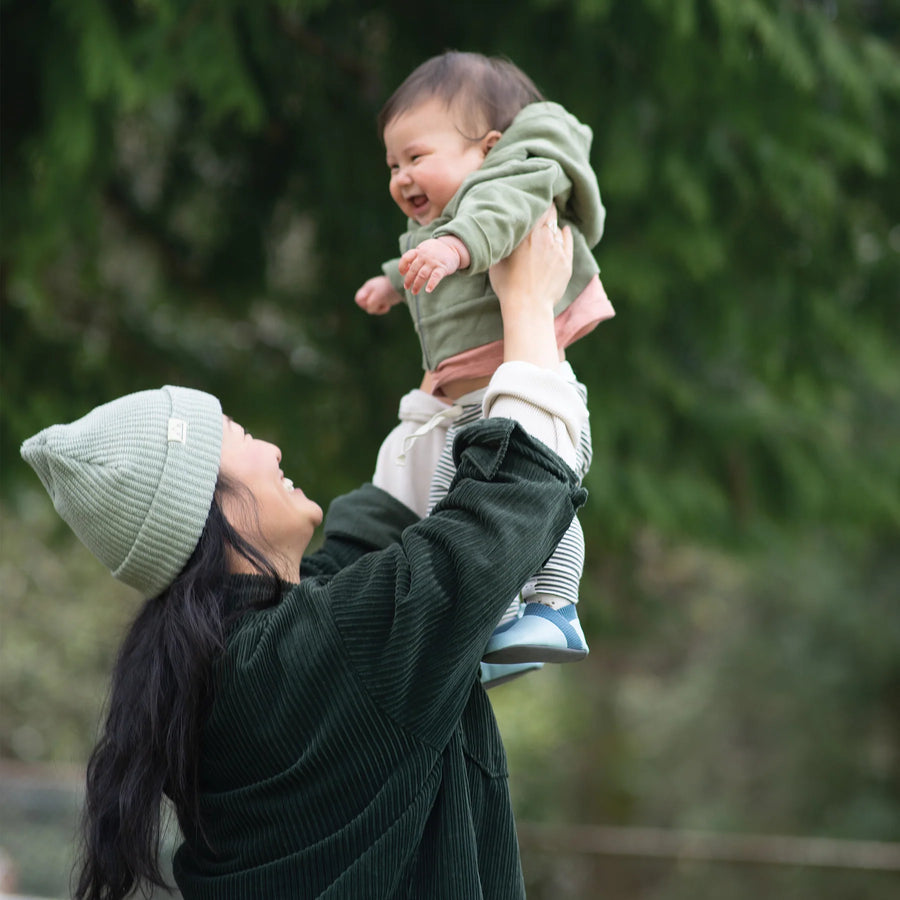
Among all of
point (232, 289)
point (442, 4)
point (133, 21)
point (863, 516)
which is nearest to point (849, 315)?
point (863, 516)

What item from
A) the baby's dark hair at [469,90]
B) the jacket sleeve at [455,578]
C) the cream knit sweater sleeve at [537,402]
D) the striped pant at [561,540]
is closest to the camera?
the jacket sleeve at [455,578]

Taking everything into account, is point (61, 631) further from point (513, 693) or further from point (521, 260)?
point (521, 260)

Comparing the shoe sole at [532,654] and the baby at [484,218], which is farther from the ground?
the baby at [484,218]

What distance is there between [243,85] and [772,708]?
35.3 feet

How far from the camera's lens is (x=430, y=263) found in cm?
152

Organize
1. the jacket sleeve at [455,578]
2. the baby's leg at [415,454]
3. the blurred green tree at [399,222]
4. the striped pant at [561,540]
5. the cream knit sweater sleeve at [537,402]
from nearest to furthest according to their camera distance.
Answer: the jacket sleeve at [455,578]
the cream knit sweater sleeve at [537,402]
the striped pant at [561,540]
the baby's leg at [415,454]
the blurred green tree at [399,222]

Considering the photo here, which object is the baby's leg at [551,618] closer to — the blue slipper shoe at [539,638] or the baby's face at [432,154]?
the blue slipper shoe at [539,638]

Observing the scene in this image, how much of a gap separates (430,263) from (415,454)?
511 millimetres

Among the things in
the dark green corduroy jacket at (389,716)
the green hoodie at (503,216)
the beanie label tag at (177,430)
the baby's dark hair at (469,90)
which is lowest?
the dark green corduroy jacket at (389,716)

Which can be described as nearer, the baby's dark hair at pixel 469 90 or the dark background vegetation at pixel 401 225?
the baby's dark hair at pixel 469 90

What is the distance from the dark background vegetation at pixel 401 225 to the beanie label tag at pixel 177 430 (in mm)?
1065

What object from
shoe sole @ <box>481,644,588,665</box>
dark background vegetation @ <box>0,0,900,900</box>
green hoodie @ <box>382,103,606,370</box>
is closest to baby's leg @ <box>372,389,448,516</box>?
green hoodie @ <box>382,103,606,370</box>

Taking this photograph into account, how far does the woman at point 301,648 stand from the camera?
5.02 ft

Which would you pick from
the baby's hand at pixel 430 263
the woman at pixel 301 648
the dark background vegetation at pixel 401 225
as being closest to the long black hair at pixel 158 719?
the woman at pixel 301 648
